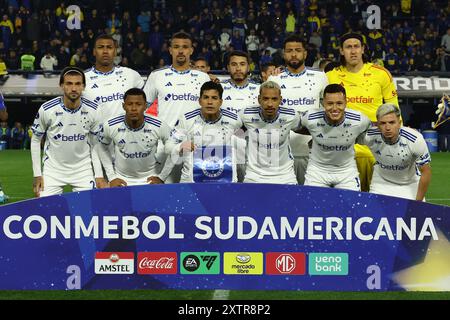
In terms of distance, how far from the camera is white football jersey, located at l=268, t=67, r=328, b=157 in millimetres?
8609

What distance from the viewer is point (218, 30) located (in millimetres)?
26656

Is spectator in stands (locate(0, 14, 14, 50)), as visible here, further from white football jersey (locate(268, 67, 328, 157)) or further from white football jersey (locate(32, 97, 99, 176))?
white football jersey (locate(268, 67, 328, 157))

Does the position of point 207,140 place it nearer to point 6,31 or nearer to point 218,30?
point 218,30

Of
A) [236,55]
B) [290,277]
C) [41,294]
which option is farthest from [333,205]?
[236,55]

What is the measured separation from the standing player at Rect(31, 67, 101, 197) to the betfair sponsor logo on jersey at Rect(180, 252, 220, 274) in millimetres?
2702

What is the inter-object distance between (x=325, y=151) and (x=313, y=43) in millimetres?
18009

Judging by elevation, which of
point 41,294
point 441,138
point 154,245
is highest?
point 154,245

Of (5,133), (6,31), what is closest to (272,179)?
(5,133)

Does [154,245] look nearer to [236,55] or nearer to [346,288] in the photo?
[346,288]

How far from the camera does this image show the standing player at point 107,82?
8.96 metres

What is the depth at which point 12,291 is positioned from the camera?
6230 mm

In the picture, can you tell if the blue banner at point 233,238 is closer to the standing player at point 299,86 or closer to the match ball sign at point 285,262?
the match ball sign at point 285,262

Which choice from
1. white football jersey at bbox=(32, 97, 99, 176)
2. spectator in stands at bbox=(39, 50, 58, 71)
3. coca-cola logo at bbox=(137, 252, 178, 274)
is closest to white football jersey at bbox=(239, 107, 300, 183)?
white football jersey at bbox=(32, 97, 99, 176)

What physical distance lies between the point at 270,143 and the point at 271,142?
0.8 inches
